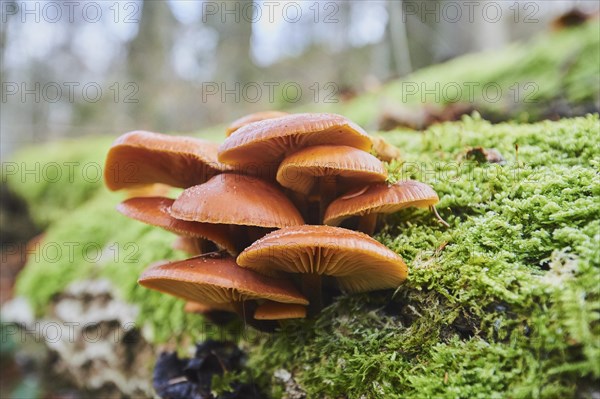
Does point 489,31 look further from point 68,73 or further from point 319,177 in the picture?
point 68,73

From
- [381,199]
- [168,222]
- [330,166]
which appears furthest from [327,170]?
[168,222]

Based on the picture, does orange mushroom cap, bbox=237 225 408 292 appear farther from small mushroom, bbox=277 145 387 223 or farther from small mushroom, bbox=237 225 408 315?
small mushroom, bbox=277 145 387 223

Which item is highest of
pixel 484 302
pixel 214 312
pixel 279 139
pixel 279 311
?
pixel 279 139

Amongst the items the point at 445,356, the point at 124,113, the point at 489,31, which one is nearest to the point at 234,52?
the point at 124,113

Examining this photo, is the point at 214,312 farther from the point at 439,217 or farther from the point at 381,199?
the point at 439,217

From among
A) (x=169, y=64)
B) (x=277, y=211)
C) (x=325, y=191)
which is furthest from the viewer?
(x=169, y=64)

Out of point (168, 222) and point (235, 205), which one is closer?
point (235, 205)

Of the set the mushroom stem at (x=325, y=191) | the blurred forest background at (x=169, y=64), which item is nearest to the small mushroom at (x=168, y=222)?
the mushroom stem at (x=325, y=191)

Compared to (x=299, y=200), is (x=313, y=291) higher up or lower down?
lower down
